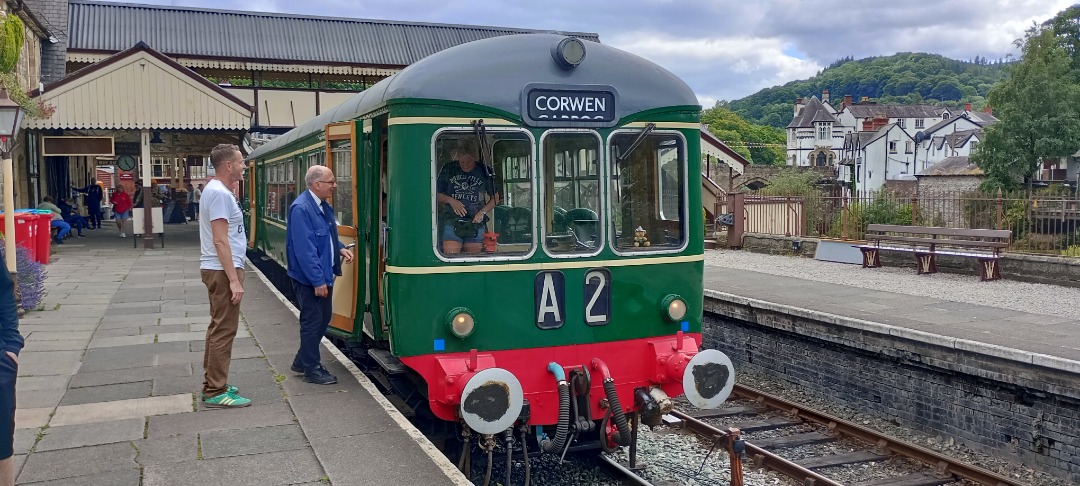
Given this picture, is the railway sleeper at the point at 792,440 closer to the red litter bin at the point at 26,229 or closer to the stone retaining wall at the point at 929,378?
the stone retaining wall at the point at 929,378

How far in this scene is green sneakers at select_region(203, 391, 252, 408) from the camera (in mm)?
6203

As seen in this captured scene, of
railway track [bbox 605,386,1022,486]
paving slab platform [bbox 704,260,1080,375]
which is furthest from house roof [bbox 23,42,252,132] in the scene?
railway track [bbox 605,386,1022,486]

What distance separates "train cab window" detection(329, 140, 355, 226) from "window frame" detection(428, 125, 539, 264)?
4.17 ft

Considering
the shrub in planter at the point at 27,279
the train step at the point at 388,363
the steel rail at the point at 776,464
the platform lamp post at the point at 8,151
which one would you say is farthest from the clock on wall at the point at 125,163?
the steel rail at the point at 776,464

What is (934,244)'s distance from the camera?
570 inches

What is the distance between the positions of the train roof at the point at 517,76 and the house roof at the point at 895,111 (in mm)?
93452

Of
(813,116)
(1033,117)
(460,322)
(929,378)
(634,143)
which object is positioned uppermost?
(813,116)

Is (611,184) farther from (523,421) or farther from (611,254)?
(523,421)

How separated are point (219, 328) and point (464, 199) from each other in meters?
1.95

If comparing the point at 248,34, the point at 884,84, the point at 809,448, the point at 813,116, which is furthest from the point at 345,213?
the point at 884,84

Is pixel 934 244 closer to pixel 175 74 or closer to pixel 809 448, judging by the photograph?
pixel 809 448

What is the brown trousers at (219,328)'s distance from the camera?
5.99m

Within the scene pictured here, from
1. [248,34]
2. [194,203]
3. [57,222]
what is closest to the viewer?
[57,222]

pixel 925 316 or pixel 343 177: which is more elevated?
pixel 343 177
